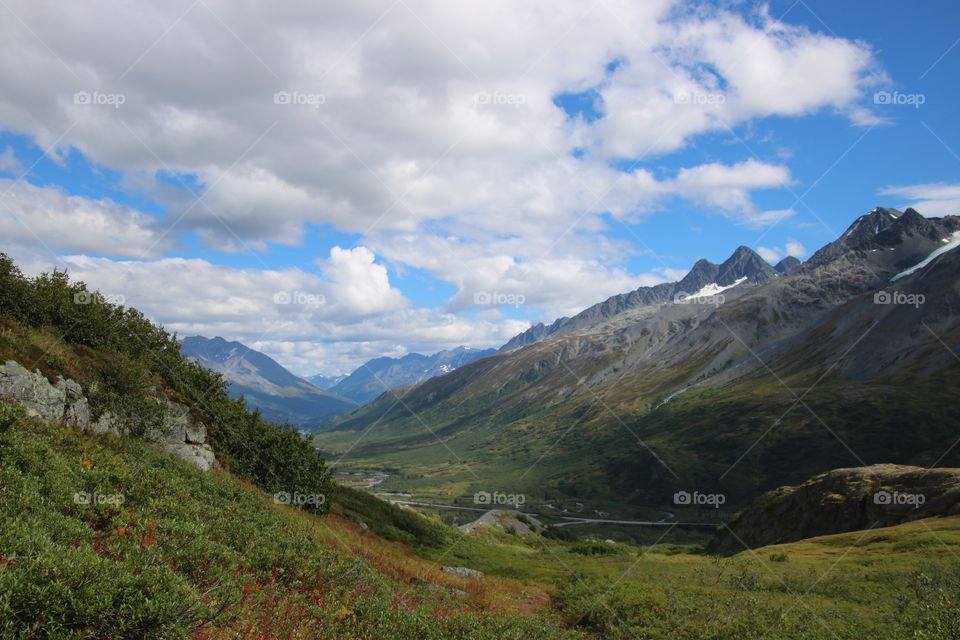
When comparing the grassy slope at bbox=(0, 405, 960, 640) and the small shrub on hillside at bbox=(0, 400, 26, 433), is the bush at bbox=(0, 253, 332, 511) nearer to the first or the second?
Result: the grassy slope at bbox=(0, 405, 960, 640)

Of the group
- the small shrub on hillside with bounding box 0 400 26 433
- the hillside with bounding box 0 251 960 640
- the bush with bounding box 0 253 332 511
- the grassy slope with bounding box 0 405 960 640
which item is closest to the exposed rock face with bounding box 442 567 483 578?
the hillside with bounding box 0 251 960 640

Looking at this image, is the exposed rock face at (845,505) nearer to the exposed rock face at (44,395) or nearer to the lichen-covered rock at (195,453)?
the lichen-covered rock at (195,453)

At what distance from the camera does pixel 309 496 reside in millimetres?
40938

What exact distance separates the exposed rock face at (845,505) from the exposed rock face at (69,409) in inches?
2456

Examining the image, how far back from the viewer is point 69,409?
1029 inches

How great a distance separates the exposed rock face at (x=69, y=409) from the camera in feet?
77.4

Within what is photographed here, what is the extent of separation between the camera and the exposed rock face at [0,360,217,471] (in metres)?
23.6

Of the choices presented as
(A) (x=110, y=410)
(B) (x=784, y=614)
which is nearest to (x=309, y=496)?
(A) (x=110, y=410)

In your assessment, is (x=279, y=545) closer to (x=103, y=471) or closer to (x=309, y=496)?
(x=103, y=471)

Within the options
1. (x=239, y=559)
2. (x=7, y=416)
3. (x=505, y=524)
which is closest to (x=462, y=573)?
(x=239, y=559)

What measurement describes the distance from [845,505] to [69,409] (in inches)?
2776

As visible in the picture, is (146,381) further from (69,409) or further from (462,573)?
(462,573)

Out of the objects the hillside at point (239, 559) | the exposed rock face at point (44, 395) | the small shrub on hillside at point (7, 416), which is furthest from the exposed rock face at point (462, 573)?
the small shrub on hillside at point (7, 416)

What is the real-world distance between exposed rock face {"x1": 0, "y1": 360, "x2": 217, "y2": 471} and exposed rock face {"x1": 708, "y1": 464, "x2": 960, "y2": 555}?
62377mm
